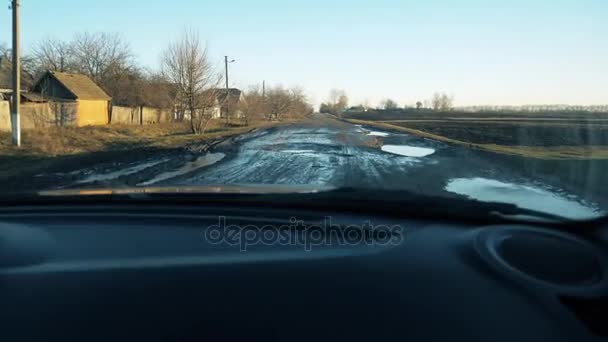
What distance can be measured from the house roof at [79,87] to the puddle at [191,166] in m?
24.4

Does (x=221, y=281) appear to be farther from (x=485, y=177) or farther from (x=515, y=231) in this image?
(x=485, y=177)

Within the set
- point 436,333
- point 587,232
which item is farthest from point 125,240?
point 587,232

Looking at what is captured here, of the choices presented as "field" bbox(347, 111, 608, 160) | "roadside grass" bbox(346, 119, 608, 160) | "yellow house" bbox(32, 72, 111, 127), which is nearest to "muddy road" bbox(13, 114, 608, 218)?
"roadside grass" bbox(346, 119, 608, 160)

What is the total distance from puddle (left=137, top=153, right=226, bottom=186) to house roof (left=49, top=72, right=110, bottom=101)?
2443 cm

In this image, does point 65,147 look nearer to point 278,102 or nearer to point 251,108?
point 251,108

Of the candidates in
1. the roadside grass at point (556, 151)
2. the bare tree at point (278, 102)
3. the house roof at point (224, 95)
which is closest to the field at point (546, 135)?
the roadside grass at point (556, 151)

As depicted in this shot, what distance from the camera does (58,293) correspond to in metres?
2.13

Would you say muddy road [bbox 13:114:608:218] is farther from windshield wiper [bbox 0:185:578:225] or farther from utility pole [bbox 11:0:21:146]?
utility pole [bbox 11:0:21:146]

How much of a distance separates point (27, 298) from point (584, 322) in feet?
7.94

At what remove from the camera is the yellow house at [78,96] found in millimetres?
32469

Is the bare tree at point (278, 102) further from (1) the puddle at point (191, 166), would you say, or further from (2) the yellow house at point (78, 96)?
(1) the puddle at point (191, 166)

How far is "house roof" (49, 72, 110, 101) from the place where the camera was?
1396 inches

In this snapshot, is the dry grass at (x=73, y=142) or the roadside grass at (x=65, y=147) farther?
the dry grass at (x=73, y=142)

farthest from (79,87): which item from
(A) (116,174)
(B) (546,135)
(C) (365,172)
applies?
(B) (546,135)
